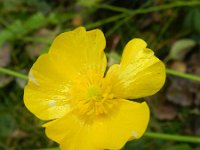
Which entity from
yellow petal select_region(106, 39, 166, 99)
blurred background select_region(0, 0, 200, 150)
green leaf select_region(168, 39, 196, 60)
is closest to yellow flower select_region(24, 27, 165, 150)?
yellow petal select_region(106, 39, 166, 99)

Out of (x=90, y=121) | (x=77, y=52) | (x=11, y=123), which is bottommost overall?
(x=11, y=123)

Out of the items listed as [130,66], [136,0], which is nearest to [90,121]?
[130,66]

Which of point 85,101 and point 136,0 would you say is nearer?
point 85,101

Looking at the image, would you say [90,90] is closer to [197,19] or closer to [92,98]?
[92,98]

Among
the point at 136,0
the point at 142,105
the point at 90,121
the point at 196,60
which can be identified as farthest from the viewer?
the point at 136,0

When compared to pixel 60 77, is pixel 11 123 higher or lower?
lower

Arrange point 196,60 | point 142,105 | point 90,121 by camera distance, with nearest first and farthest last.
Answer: point 142,105 < point 90,121 < point 196,60

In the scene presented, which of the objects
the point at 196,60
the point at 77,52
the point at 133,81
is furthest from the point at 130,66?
the point at 196,60

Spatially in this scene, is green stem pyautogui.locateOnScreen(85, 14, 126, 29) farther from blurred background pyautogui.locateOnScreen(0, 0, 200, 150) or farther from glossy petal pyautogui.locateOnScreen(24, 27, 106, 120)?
glossy petal pyautogui.locateOnScreen(24, 27, 106, 120)

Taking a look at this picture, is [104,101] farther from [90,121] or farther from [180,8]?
[180,8]
